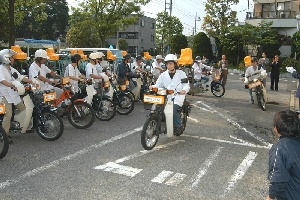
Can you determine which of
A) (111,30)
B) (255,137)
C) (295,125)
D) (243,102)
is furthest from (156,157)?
(111,30)

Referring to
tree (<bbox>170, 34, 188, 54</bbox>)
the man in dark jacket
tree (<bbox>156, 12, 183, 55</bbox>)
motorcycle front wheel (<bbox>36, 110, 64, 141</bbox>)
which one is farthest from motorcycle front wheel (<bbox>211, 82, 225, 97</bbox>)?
tree (<bbox>156, 12, 183, 55</bbox>)

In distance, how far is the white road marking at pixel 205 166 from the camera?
498cm

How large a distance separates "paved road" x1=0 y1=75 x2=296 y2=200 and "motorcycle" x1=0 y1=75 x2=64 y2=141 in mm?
240

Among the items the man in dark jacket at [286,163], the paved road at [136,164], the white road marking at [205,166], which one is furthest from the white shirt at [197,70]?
the man in dark jacket at [286,163]

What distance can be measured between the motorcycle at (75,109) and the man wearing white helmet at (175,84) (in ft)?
6.03

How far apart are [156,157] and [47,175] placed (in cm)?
195

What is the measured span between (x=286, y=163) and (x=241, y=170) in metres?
3.05

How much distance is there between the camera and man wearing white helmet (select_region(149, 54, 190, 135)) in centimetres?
695

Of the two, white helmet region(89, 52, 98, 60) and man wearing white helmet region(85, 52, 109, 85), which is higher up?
white helmet region(89, 52, 98, 60)

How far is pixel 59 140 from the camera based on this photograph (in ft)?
23.3

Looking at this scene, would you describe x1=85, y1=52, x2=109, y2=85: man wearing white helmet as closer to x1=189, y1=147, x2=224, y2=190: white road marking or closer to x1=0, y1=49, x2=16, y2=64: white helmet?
x1=0, y1=49, x2=16, y2=64: white helmet

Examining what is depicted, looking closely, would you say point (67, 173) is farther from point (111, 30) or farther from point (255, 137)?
point (111, 30)

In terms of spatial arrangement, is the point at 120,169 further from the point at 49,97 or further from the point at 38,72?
the point at 38,72

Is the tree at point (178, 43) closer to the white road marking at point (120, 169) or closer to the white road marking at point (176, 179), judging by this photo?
the white road marking at point (120, 169)
